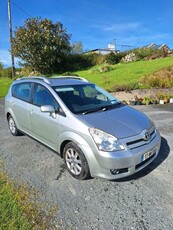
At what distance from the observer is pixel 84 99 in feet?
12.9

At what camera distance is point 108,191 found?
3033 millimetres

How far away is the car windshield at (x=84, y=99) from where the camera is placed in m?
3.60

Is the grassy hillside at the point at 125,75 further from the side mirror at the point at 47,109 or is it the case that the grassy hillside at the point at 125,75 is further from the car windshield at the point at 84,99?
the side mirror at the point at 47,109

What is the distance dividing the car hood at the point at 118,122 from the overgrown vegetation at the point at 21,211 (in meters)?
1.34

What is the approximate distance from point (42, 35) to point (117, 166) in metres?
21.8

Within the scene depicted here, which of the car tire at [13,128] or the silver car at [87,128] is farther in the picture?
the car tire at [13,128]

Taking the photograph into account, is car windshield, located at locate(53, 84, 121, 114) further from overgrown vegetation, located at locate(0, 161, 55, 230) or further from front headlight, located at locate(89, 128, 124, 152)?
overgrown vegetation, located at locate(0, 161, 55, 230)

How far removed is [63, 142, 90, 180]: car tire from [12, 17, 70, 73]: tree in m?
20.5

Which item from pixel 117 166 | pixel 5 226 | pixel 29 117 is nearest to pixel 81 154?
pixel 117 166

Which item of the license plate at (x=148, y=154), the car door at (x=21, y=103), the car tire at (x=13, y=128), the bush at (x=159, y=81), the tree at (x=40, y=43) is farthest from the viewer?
the tree at (x=40, y=43)

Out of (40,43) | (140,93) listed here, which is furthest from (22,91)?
(40,43)

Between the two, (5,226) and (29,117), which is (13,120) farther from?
(5,226)

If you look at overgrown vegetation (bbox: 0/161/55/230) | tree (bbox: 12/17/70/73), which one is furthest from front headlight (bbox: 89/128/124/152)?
tree (bbox: 12/17/70/73)

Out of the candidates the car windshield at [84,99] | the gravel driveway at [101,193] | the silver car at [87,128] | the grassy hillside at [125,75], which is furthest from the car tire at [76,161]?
the grassy hillside at [125,75]
